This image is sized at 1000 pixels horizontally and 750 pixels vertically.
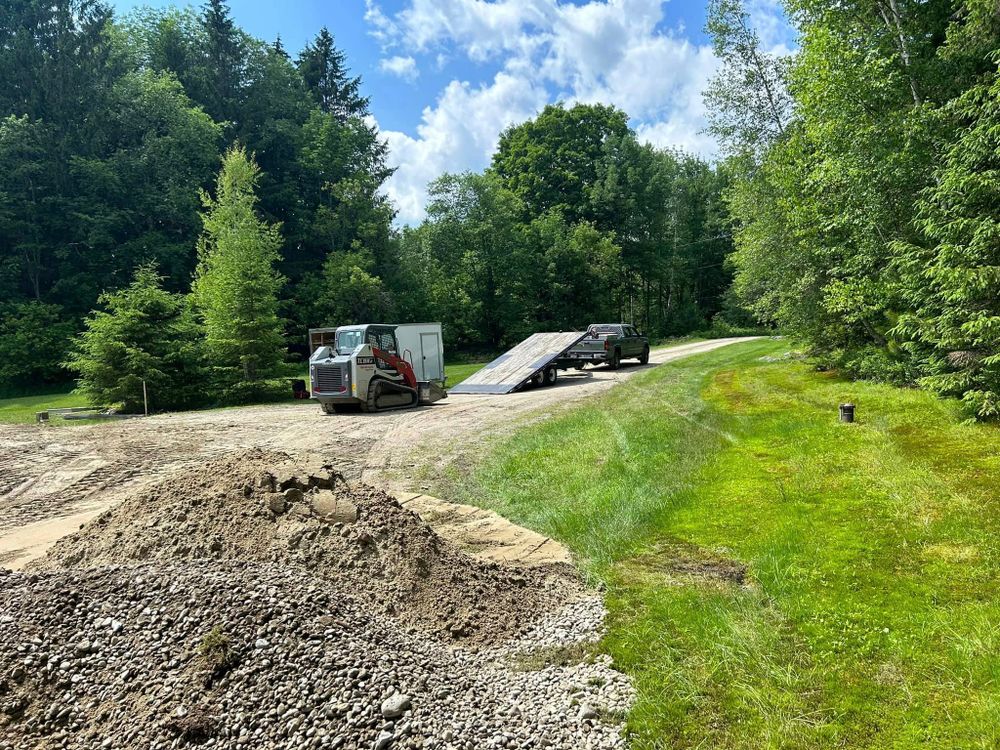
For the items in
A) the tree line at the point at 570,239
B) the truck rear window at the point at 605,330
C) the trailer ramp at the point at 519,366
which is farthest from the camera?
the tree line at the point at 570,239

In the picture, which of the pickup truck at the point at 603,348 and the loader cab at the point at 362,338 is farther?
the pickup truck at the point at 603,348

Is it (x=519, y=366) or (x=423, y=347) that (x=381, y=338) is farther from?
(x=519, y=366)

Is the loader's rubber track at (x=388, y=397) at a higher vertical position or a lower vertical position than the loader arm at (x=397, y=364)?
lower

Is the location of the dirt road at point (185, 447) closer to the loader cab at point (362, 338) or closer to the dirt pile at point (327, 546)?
the dirt pile at point (327, 546)

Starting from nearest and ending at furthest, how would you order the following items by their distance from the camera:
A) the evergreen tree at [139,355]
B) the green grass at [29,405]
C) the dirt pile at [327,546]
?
the dirt pile at [327,546]
the green grass at [29,405]
the evergreen tree at [139,355]

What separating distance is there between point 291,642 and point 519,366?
16.9m

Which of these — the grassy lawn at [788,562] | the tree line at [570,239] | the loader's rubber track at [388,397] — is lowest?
the grassy lawn at [788,562]

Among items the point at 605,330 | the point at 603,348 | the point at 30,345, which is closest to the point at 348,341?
the point at 603,348

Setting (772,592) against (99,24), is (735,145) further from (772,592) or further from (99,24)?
(99,24)

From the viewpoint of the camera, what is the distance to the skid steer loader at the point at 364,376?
15.4 metres

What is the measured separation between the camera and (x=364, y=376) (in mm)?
15641

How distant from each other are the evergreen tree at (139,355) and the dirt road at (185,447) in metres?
2.37

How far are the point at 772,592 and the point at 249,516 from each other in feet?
15.1

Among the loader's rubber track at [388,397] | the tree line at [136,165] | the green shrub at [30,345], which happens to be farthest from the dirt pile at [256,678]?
the green shrub at [30,345]
